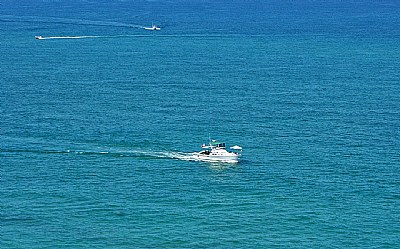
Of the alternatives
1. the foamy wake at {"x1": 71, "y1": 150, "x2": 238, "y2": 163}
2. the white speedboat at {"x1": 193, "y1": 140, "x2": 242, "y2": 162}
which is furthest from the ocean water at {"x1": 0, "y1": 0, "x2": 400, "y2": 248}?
the white speedboat at {"x1": 193, "y1": 140, "x2": 242, "y2": 162}

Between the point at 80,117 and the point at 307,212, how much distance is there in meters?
70.8

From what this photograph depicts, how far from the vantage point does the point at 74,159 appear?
160875 millimetres

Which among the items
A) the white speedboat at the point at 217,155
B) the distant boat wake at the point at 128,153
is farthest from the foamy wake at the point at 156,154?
the white speedboat at the point at 217,155

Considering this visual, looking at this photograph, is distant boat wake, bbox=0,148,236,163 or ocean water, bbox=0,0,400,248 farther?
distant boat wake, bbox=0,148,236,163

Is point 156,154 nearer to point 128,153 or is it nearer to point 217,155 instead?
point 128,153

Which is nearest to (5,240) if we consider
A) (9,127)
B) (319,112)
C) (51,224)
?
(51,224)

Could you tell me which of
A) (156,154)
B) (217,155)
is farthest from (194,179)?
(156,154)

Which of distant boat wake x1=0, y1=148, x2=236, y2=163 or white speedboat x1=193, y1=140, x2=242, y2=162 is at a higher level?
distant boat wake x1=0, y1=148, x2=236, y2=163

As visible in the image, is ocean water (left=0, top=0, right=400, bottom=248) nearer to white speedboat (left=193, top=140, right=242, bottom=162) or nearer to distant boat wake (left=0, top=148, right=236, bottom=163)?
distant boat wake (left=0, top=148, right=236, bottom=163)

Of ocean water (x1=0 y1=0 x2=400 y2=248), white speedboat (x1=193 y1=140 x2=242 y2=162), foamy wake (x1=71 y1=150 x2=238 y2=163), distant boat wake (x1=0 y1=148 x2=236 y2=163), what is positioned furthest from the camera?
distant boat wake (x1=0 y1=148 x2=236 y2=163)

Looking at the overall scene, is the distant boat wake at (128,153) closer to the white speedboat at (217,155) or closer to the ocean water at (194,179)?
the ocean water at (194,179)

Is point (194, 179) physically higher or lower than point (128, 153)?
lower

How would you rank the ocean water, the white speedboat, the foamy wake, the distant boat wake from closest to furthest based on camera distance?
the ocean water < the white speedboat < the foamy wake < the distant boat wake

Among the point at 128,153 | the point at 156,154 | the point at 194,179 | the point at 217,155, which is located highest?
the point at 128,153
